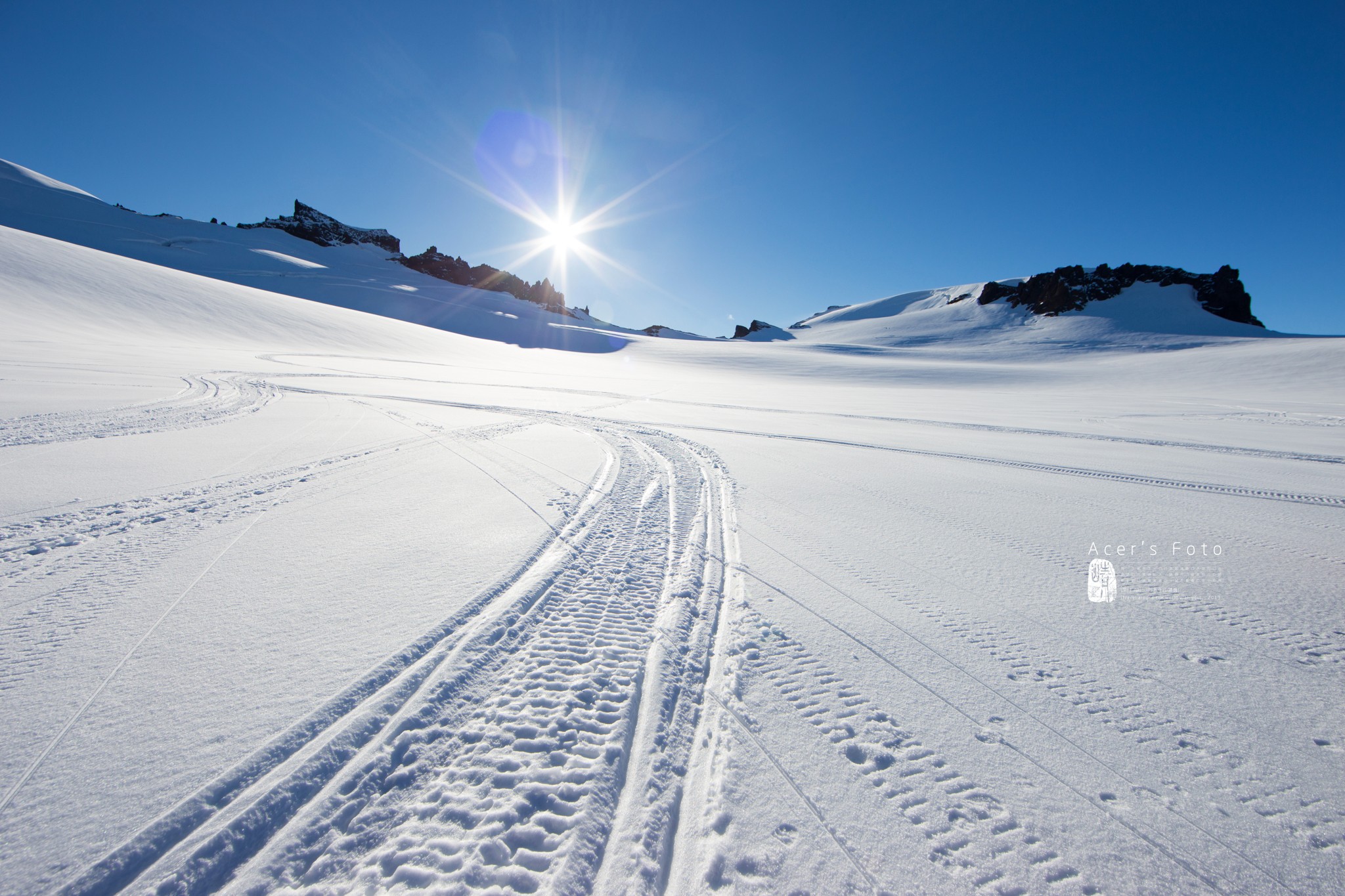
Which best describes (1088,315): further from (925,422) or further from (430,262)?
(430,262)

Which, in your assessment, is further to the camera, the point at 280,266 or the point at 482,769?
the point at 280,266

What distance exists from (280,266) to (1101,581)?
62.3 meters

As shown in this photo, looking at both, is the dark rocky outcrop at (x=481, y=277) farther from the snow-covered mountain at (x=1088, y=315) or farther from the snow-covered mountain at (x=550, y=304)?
the snow-covered mountain at (x=1088, y=315)

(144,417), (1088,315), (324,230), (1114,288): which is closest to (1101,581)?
(144,417)

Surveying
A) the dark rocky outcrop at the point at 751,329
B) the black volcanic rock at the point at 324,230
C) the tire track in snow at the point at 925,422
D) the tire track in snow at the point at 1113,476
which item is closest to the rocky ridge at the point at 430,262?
the black volcanic rock at the point at 324,230

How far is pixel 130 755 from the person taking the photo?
1663 mm

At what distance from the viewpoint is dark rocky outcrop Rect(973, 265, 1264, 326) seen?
4672 cm

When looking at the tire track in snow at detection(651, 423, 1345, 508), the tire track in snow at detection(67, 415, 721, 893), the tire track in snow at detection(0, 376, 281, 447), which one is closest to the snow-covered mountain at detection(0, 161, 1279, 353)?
the tire track in snow at detection(0, 376, 281, 447)

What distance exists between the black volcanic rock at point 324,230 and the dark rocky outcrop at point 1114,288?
279 feet

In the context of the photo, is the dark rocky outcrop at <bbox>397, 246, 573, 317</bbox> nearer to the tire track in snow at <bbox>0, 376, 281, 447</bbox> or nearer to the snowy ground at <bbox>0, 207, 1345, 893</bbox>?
the tire track in snow at <bbox>0, 376, 281, 447</bbox>

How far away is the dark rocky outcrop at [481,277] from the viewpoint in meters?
68.8

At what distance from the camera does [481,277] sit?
2798 inches

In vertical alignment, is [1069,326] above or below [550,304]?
above

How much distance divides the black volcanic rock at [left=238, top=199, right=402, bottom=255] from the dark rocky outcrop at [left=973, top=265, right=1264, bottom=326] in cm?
8509
